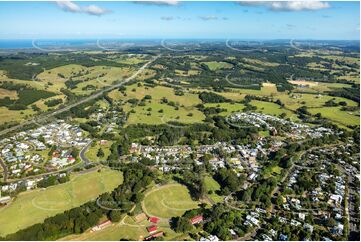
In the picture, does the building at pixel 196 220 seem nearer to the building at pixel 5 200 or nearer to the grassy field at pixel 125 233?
the grassy field at pixel 125 233

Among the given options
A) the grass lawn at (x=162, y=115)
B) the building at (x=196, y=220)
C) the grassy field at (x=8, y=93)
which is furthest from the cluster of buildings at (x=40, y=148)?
the grassy field at (x=8, y=93)

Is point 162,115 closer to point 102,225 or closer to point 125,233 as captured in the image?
point 102,225

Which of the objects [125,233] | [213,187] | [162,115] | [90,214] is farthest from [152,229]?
[162,115]

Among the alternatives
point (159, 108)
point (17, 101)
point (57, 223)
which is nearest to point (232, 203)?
point (57, 223)

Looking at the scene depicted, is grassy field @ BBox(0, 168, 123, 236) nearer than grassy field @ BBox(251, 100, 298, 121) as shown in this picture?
Yes

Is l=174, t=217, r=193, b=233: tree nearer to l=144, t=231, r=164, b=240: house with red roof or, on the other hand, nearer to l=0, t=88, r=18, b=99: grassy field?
l=144, t=231, r=164, b=240: house with red roof

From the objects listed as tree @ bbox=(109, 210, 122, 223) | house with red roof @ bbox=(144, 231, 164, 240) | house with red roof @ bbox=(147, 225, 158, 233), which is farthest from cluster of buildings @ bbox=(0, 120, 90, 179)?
house with red roof @ bbox=(144, 231, 164, 240)

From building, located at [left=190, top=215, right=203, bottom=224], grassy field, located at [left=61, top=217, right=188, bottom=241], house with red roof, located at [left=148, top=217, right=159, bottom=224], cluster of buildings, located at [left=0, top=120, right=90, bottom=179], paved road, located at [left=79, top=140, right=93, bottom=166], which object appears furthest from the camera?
paved road, located at [left=79, top=140, right=93, bottom=166]
